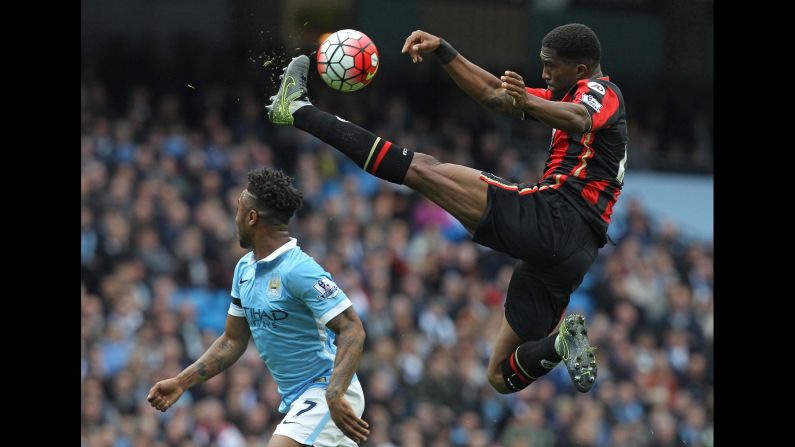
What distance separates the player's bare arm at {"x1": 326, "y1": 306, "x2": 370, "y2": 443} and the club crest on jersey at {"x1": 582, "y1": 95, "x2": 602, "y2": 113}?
195 cm

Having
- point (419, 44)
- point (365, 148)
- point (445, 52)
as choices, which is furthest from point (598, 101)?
point (365, 148)

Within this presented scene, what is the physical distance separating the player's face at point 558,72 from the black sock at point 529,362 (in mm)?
1744

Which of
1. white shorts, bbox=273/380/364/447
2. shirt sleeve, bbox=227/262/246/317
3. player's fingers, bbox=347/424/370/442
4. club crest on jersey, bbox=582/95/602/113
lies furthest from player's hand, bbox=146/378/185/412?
club crest on jersey, bbox=582/95/602/113

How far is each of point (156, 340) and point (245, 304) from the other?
629 centimetres

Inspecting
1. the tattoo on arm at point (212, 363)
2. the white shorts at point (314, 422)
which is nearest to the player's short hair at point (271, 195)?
the tattoo on arm at point (212, 363)

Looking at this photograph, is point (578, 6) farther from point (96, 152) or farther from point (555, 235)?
point (555, 235)

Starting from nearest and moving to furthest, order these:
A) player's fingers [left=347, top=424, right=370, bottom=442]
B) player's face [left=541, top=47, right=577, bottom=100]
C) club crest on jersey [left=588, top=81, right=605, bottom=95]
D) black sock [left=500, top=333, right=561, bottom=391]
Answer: player's fingers [left=347, top=424, right=370, bottom=442] → club crest on jersey [left=588, top=81, right=605, bottom=95] → player's face [left=541, top=47, right=577, bottom=100] → black sock [left=500, top=333, right=561, bottom=391]

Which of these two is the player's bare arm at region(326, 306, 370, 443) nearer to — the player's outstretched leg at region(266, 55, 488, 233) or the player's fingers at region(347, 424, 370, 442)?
the player's fingers at region(347, 424, 370, 442)

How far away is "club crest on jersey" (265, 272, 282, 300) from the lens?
25.3 feet

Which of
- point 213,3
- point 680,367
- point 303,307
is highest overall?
point 213,3

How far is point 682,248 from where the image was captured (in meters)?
20.4

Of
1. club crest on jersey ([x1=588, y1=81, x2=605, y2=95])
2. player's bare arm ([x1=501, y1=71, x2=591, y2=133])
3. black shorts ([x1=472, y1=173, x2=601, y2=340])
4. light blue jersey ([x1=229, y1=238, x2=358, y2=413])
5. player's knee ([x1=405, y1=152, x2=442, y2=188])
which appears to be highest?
club crest on jersey ([x1=588, y1=81, x2=605, y2=95])

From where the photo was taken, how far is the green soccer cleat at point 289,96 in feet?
25.8
